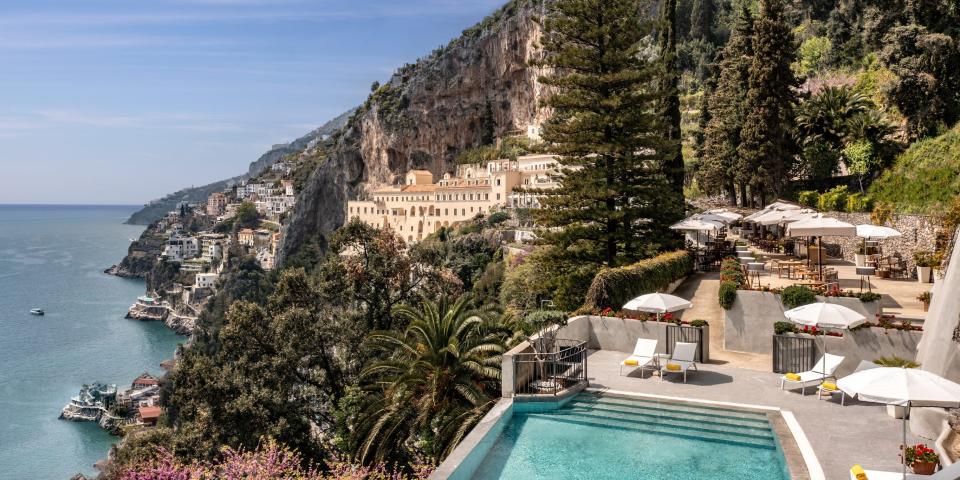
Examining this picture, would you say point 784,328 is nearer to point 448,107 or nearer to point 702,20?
point 702,20

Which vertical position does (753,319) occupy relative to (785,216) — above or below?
below

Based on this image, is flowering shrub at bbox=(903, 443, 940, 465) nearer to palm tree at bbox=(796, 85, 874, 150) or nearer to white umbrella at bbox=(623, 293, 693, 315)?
white umbrella at bbox=(623, 293, 693, 315)

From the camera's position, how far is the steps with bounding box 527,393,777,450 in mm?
7992

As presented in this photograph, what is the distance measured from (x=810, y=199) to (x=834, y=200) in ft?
3.55

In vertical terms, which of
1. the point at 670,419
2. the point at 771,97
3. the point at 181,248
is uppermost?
the point at 771,97

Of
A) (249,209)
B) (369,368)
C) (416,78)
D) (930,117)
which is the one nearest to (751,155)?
(930,117)

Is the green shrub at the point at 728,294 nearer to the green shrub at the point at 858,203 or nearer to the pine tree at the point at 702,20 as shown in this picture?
the green shrub at the point at 858,203

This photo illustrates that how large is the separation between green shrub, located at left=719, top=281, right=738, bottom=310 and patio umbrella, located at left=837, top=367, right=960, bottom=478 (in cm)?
531

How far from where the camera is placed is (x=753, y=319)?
1209 centimetres

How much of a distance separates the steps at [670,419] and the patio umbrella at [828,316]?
2.02 metres

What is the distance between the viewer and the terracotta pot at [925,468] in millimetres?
6023

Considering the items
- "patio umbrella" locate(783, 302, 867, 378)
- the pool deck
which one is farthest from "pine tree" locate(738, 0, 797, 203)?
the pool deck

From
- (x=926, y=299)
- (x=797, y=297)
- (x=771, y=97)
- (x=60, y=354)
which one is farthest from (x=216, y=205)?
(x=926, y=299)

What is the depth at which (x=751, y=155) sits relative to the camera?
2322 centimetres
